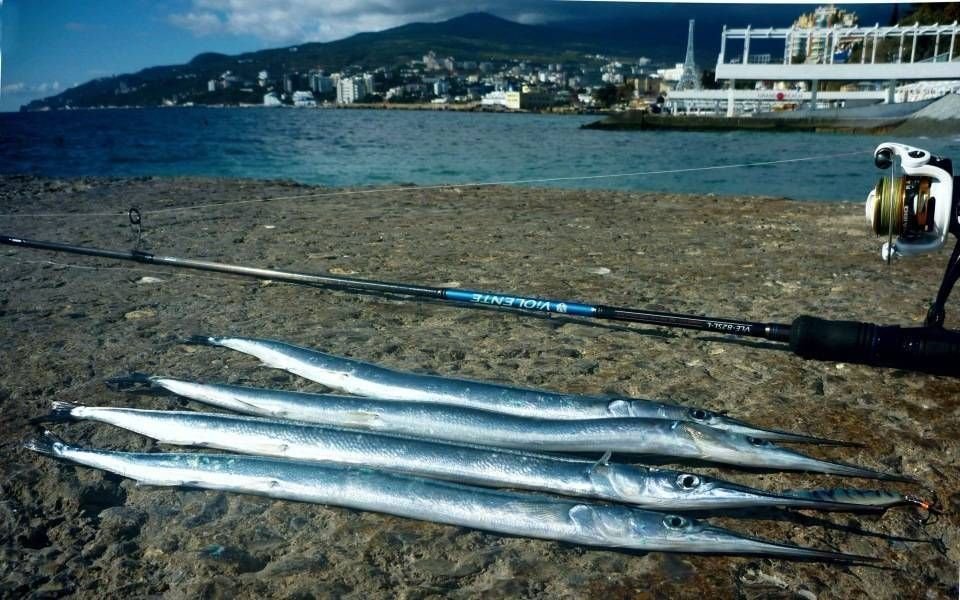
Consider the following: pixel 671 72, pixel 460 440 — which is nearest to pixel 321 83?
pixel 671 72

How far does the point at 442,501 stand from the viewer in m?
1.80

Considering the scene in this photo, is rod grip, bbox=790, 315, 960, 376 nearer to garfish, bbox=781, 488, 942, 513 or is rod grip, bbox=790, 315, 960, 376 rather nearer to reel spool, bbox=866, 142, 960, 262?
reel spool, bbox=866, 142, 960, 262

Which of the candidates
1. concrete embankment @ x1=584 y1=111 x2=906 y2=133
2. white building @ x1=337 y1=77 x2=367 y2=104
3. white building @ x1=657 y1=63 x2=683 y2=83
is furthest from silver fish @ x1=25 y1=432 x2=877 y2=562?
concrete embankment @ x1=584 y1=111 x2=906 y2=133

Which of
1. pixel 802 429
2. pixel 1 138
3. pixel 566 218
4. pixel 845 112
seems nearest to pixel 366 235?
pixel 566 218

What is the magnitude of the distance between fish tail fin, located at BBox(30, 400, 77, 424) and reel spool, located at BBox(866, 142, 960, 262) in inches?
126

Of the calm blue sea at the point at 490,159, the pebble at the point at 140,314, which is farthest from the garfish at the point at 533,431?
the calm blue sea at the point at 490,159

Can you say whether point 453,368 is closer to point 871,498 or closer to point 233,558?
point 233,558

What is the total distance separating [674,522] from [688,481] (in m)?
0.13

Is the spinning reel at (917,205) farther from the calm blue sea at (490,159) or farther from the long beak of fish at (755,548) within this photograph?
the calm blue sea at (490,159)

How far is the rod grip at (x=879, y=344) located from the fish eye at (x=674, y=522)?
1.50 m

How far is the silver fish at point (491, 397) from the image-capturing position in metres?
2.16

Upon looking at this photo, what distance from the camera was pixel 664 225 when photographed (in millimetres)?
6859

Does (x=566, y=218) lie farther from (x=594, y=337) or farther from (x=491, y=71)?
(x=491, y=71)

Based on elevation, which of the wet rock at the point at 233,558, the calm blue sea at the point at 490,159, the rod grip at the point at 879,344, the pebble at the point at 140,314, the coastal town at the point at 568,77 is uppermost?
the coastal town at the point at 568,77
